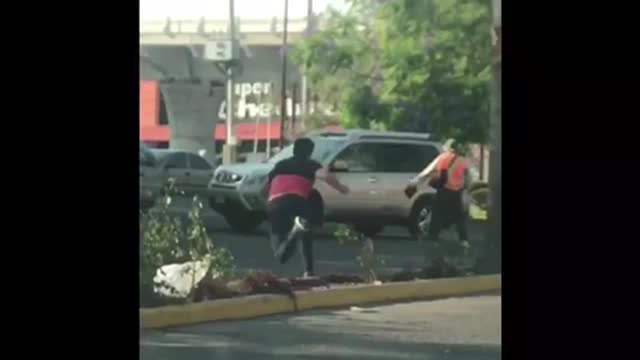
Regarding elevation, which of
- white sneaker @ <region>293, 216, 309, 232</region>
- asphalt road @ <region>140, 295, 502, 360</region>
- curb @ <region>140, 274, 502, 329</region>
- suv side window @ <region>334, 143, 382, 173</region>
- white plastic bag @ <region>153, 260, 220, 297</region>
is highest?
suv side window @ <region>334, 143, 382, 173</region>

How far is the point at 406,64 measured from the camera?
4.20 meters

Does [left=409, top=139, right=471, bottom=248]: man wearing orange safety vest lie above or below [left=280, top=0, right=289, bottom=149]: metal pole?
below

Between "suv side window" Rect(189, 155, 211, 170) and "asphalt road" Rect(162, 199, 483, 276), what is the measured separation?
0.16 meters

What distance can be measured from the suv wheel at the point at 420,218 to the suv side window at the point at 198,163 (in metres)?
0.92

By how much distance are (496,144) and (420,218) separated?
0.46 meters

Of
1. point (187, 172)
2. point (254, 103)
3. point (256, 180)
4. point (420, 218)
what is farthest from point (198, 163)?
point (420, 218)

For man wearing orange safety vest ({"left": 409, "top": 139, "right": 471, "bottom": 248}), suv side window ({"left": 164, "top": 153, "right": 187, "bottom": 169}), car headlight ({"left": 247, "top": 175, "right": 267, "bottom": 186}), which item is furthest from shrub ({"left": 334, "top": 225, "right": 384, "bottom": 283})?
suv side window ({"left": 164, "top": 153, "right": 187, "bottom": 169})

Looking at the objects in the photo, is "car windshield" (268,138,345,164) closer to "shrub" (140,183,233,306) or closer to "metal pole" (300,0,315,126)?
"metal pole" (300,0,315,126)

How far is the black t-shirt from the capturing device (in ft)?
13.8

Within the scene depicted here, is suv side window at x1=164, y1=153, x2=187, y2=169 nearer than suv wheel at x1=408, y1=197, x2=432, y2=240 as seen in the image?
Yes

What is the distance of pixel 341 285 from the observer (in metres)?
4.21
